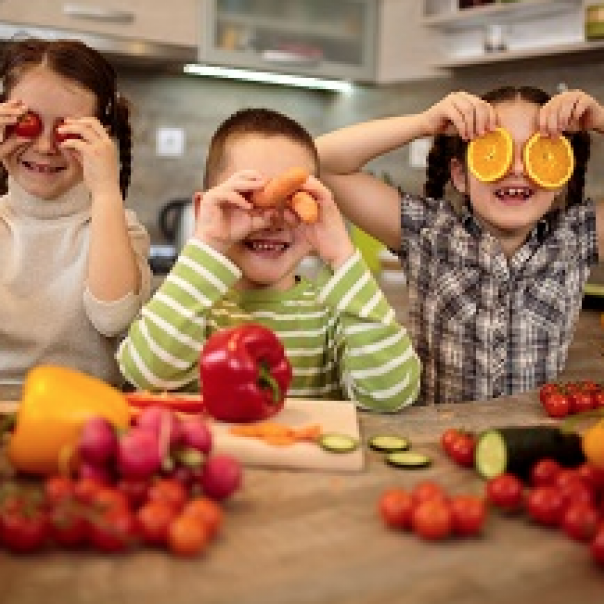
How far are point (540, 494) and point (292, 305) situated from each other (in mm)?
709

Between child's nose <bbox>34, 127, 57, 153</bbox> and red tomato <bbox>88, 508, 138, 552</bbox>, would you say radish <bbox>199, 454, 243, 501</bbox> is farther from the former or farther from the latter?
child's nose <bbox>34, 127, 57, 153</bbox>

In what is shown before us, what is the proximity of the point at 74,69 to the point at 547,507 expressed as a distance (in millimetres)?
1146

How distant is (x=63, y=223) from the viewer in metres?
1.68

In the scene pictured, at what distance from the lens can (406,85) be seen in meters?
3.83

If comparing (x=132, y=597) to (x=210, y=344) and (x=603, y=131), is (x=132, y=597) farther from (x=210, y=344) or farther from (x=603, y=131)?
(x=603, y=131)

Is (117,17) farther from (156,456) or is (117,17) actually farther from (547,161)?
(156,456)

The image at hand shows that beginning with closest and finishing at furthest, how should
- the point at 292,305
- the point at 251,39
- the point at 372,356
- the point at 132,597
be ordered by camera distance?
the point at 132,597, the point at 372,356, the point at 292,305, the point at 251,39

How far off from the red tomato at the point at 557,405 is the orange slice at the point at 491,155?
1.46 feet

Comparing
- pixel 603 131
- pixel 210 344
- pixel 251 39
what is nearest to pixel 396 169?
pixel 251 39

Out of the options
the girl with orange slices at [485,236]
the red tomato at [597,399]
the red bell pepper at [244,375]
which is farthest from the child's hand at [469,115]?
the red bell pepper at [244,375]

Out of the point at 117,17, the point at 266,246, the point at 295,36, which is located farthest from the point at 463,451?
the point at 295,36

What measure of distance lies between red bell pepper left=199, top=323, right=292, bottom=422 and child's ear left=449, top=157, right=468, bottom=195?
2.57ft

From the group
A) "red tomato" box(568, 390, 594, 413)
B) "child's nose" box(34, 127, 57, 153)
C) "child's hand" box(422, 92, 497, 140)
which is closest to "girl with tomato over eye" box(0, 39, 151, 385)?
"child's nose" box(34, 127, 57, 153)

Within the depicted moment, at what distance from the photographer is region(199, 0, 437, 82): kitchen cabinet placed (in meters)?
3.47
